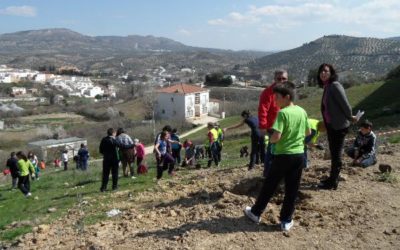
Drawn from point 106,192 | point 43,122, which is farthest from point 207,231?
point 43,122

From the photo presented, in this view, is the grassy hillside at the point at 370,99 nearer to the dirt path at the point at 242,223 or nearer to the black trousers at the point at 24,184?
the black trousers at the point at 24,184

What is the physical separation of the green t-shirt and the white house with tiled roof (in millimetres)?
75978

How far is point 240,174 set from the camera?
1008cm

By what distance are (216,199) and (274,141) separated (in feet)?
7.78

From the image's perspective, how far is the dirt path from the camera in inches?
232

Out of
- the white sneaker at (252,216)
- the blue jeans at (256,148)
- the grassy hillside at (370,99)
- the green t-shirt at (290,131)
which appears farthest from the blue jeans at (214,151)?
the grassy hillside at (370,99)

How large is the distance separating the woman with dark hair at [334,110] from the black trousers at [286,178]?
4.94ft

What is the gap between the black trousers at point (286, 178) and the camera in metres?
5.79

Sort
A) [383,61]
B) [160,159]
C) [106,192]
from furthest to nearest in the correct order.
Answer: [383,61], [160,159], [106,192]

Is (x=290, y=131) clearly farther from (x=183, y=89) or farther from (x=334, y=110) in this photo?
(x=183, y=89)

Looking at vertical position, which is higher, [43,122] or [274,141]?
[274,141]

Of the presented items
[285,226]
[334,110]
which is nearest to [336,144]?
[334,110]

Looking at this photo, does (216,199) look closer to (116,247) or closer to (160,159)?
(116,247)

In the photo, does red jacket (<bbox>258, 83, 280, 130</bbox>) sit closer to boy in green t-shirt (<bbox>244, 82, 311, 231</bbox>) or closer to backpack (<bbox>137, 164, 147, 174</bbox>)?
boy in green t-shirt (<bbox>244, 82, 311, 231</bbox>)
